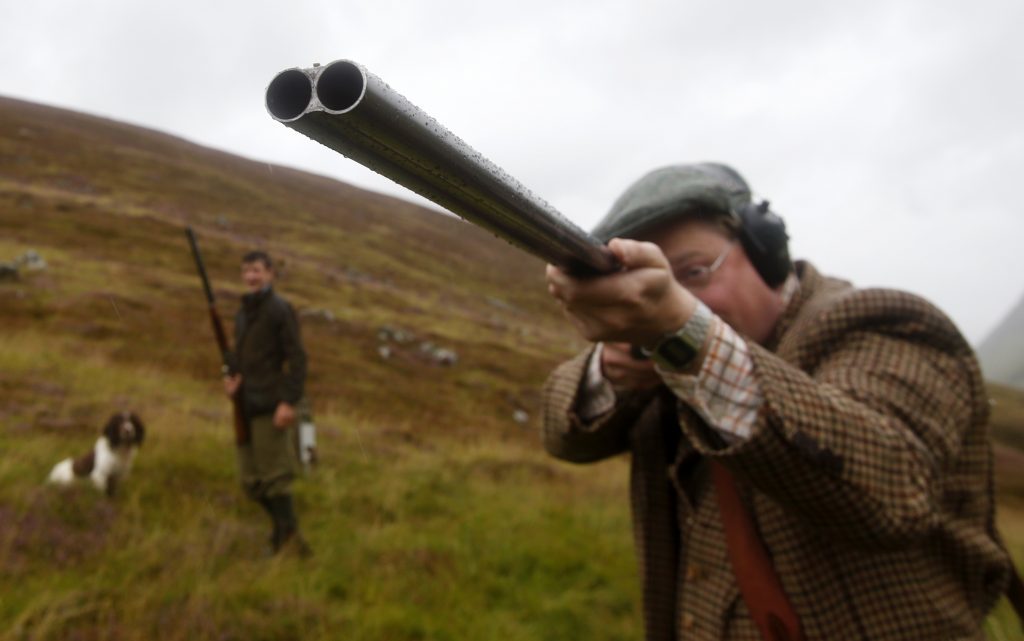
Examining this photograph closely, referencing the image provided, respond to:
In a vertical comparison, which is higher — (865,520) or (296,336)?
(865,520)

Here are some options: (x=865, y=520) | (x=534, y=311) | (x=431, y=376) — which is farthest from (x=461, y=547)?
(x=534, y=311)

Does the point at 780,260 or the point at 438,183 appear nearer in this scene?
the point at 438,183

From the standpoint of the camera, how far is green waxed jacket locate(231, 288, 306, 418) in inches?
222

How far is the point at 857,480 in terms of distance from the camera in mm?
1419

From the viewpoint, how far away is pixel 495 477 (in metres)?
9.07

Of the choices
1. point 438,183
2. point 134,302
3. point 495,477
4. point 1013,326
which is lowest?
point 134,302

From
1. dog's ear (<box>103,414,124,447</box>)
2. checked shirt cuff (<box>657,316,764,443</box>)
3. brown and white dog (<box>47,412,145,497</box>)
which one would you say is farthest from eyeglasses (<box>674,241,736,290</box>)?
dog's ear (<box>103,414,124,447</box>)

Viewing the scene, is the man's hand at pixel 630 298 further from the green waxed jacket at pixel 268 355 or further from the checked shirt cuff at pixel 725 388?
the green waxed jacket at pixel 268 355

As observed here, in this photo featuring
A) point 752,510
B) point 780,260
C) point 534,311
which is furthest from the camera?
point 534,311

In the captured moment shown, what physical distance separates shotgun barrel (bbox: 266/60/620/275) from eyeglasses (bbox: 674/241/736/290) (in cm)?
120

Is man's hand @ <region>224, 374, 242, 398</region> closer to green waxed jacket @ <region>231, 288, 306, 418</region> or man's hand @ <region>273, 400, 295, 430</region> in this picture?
green waxed jacket @ <region>231, 288, 306, 418</region>

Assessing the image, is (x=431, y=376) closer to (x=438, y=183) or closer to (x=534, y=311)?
(x=438, y=183)

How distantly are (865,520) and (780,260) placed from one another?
0.99 meters

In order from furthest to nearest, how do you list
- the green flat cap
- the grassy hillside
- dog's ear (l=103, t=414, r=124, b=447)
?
dog's ear (l=103, t=414, r=124, b=447)
the grassy hillside
the green flat cap
